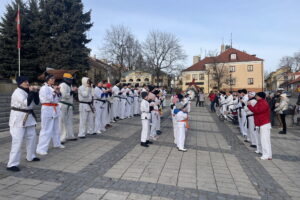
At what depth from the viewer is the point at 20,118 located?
535 cm

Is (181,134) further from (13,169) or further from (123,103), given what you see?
(123,103)

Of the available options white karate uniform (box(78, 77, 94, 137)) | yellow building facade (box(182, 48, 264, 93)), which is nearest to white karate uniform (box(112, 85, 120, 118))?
white karate uniform (box(78, 77, 94, 137))

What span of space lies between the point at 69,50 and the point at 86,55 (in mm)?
2461

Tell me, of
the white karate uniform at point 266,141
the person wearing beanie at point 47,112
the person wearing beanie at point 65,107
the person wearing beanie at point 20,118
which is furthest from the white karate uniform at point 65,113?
the white karate uniform at point 266,141

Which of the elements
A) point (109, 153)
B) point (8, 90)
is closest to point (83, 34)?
point (8, 90)

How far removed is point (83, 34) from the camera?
31.1 metres

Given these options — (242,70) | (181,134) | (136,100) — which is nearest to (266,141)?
(181,134)

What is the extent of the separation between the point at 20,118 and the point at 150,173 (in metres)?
3.18

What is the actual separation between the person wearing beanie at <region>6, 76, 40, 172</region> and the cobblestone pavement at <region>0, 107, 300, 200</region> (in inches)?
14.6

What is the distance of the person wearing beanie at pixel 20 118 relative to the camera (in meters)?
5.21

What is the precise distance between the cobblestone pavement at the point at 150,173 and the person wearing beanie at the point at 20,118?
370 millimetres

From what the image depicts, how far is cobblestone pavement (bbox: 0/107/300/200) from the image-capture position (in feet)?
14.3

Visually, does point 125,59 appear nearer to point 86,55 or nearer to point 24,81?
point 86,55

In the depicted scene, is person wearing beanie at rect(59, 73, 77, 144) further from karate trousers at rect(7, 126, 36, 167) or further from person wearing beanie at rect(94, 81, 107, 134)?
karate trousers at rect(7, 126, 36, 167)
